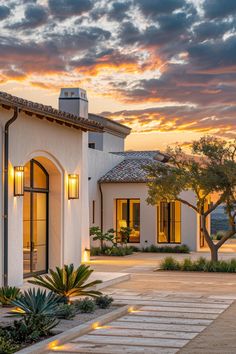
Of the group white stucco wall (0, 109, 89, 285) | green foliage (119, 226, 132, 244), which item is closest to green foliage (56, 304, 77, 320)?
white stucco wall (0, 109, 89, 285)

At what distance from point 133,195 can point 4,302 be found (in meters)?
19.6

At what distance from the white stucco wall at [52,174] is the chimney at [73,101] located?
6236mm

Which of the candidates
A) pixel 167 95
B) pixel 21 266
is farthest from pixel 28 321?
pixel 167 95

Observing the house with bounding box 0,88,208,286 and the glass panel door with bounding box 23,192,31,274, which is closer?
the house with bounding box 0,88,208,286

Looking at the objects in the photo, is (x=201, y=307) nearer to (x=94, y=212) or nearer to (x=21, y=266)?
(x=21, y=266)

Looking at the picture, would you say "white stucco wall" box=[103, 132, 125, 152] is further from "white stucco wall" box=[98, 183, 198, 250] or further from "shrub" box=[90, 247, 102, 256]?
"shrub" box=[90, 247, 102, 256]

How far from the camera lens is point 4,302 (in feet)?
46.7

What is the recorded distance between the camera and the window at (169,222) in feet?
110

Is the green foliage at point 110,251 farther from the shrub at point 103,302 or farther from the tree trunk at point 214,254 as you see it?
the shrub at point 103,302

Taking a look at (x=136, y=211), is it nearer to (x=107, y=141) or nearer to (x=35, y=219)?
(x=107, y=141)

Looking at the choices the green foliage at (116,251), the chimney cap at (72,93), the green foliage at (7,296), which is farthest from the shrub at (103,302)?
the green foliage at (116,251)

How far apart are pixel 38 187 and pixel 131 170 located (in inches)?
617

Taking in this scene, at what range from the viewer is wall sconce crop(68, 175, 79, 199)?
19906 millimetres

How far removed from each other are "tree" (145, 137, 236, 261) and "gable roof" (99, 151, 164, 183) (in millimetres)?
7943
